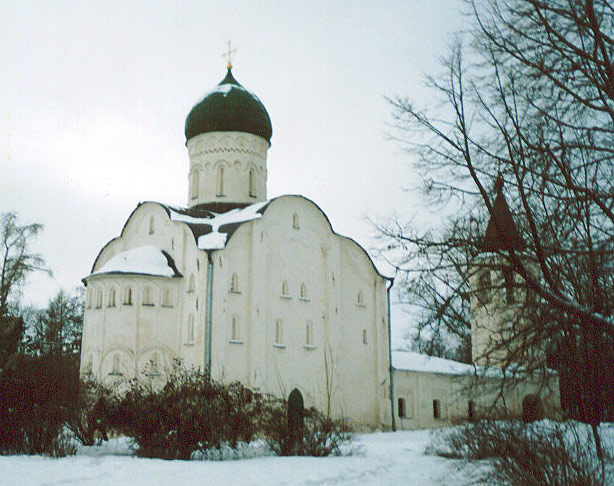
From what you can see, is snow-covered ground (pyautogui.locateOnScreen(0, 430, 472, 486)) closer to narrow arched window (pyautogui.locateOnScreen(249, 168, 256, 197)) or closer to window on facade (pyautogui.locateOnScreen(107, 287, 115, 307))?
window on facade (pyautogui.locateOnScreen(107, 287, 115, 307))

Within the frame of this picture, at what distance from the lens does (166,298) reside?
71.6ft

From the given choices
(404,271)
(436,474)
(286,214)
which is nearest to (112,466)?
(436,474)

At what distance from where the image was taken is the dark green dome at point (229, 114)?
25453 mm

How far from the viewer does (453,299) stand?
731cm

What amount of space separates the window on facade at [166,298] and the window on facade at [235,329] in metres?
2.02

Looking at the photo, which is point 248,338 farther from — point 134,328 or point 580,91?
point 580,91

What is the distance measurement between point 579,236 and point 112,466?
6481 millimetres

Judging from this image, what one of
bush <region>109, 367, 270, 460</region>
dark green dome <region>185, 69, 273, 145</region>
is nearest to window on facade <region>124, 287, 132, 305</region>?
dark green dome <region>185, 69, 273, 145</region>

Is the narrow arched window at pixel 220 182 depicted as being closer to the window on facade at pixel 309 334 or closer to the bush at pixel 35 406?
the window on facade at pixel 309 334

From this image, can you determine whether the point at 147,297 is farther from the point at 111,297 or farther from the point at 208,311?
the point at 208,311

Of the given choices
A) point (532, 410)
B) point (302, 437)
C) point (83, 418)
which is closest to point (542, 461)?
point (532, 410)

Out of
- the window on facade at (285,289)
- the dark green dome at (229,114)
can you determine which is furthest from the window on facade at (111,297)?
the dark green dome at (229,114)

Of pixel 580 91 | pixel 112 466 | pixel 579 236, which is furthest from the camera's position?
pixel 112 466

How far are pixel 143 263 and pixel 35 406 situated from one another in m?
10.1
